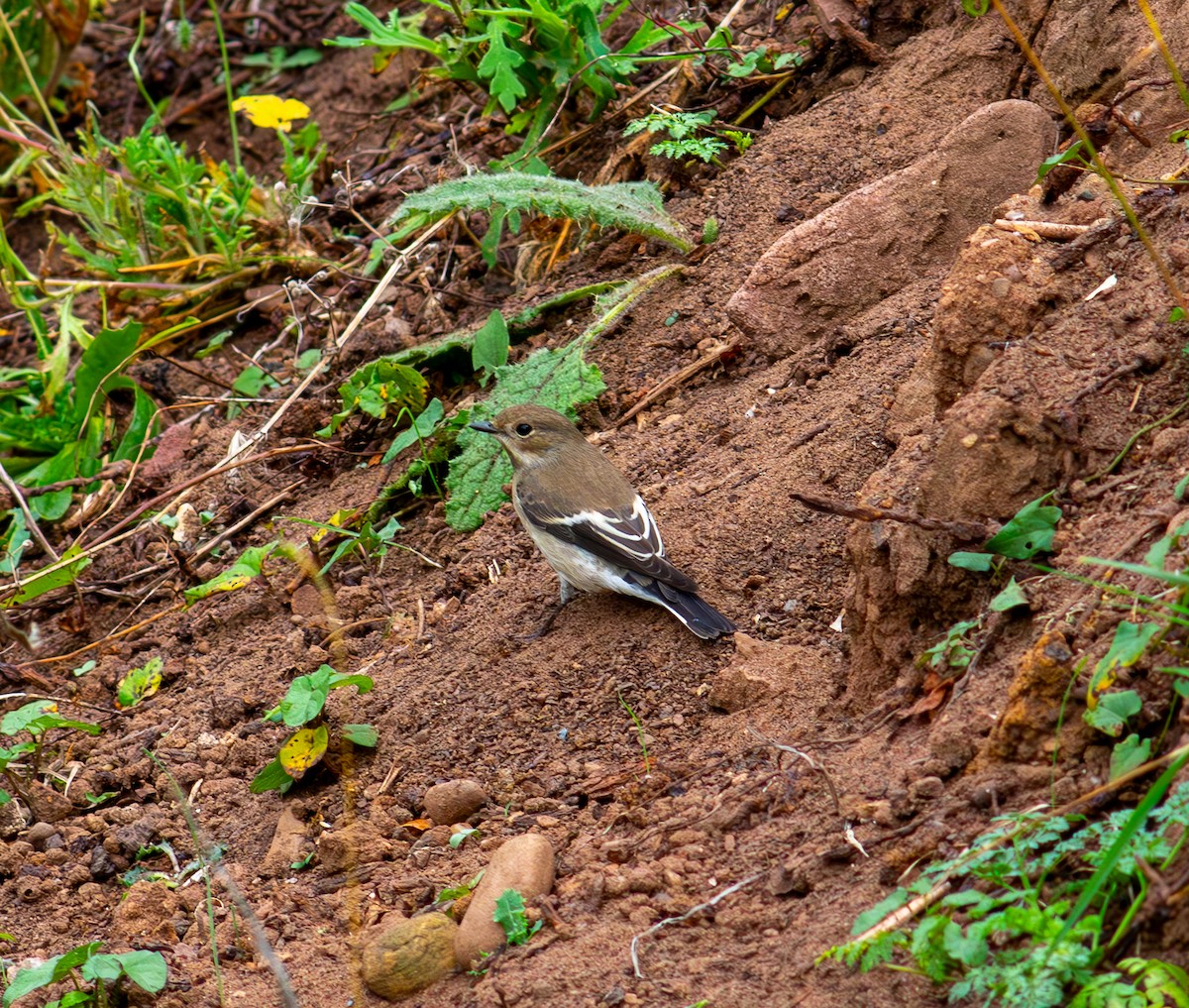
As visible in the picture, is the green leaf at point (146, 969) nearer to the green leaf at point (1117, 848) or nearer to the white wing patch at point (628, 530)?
the white wing patch at point (628, 530)

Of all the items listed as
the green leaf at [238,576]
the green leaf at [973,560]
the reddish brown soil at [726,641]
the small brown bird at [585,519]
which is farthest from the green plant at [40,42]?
the green leaf at [973,560]

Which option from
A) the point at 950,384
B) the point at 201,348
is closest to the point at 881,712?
the point at 950,384

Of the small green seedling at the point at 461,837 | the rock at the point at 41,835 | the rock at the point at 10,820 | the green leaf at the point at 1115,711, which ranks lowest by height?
the rock at the point at 10,820

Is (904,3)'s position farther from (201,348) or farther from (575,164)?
(201,348)

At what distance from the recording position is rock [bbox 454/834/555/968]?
3.50 metres

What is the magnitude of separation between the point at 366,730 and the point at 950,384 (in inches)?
91.7

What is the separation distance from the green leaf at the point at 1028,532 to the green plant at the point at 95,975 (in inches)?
102

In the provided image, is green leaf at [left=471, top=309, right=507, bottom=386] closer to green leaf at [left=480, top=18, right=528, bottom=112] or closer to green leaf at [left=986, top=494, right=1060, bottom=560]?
green leaf at [left=480, top=18, right=528, bottom=112]

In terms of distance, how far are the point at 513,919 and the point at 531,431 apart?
8.96ft

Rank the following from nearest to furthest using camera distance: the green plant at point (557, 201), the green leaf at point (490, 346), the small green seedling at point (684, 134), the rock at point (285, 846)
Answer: the rock at point (285, 846), the green plant at point (557, 201), the green leaf at point (490, 346), the small green seedling at point (684, 134)

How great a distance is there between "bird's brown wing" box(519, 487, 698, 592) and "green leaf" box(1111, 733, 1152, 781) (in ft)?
6.68

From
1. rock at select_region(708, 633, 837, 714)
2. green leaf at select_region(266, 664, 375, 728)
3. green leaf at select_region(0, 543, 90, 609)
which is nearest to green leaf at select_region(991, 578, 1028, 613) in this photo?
rock at select_region(708, 633, 837, 714)

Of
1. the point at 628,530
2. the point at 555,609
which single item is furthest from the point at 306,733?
the point at 628,530

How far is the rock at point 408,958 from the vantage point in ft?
11.5
